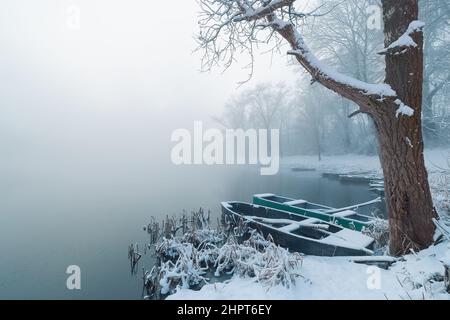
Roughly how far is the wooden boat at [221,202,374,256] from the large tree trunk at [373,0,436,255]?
146 centimetres

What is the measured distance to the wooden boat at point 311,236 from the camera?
6215 mm

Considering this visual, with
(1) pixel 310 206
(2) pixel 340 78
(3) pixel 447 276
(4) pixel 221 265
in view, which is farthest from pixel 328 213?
(3) pixel 447 276

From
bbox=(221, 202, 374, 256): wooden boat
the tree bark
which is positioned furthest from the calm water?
the tree bark

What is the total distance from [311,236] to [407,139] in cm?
422

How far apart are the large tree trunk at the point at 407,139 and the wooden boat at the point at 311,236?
4.78 ft

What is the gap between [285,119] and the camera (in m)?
60.3

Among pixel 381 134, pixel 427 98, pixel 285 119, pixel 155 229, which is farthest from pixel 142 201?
pixel 285 119

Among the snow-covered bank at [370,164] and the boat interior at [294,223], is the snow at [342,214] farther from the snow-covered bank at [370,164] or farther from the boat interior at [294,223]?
the snow-covered bank at [370,164]

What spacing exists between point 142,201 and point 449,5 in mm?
23377

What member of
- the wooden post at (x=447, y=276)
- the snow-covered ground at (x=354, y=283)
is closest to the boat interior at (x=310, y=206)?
the snow-covered ground at (x=354, y=283)

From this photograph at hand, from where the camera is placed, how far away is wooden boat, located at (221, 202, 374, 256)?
20.4 ft

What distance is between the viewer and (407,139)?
4.53 metres

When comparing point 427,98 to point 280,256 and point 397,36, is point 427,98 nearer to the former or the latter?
point 397,36

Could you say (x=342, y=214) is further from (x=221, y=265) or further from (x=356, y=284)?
(x=356, y=284)
